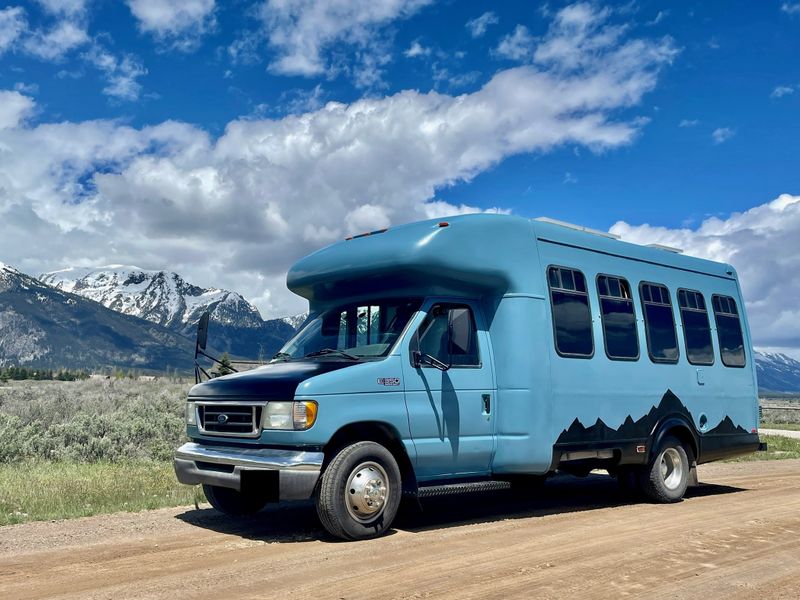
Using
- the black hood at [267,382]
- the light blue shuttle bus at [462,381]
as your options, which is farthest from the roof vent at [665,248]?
the black hood at [267,382]

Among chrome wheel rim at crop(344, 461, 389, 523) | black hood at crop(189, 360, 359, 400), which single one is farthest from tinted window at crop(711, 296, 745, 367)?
black hood at crop(189, 360, 359, 400)

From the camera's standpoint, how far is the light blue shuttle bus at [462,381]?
7.91m

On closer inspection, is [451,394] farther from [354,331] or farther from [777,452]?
[777,452]

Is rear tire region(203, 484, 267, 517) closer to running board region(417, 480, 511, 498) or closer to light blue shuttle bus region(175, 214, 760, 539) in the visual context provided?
light blue shuttle bus region(175, 214, 760, 539)

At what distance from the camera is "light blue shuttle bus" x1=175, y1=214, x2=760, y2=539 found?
7.91 m

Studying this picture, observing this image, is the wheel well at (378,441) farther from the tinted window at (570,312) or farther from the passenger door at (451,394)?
the tinted window at (570,312)

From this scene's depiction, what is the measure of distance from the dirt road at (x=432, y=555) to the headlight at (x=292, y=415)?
1.14m

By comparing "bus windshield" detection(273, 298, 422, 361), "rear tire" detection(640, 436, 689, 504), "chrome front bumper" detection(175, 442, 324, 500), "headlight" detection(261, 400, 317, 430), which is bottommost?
"rear tire" detection(640, 436, 689, 504)

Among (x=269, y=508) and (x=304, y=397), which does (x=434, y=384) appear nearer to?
(x=304, y=397)

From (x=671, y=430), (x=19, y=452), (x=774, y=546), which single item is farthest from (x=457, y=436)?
(x=19, y=452)

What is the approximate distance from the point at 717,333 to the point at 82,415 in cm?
1218

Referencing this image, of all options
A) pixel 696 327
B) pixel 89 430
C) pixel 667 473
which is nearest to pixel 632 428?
pixel 667 473

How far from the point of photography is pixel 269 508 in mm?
10156

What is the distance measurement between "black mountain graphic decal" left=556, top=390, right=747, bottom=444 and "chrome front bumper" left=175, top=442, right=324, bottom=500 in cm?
338
